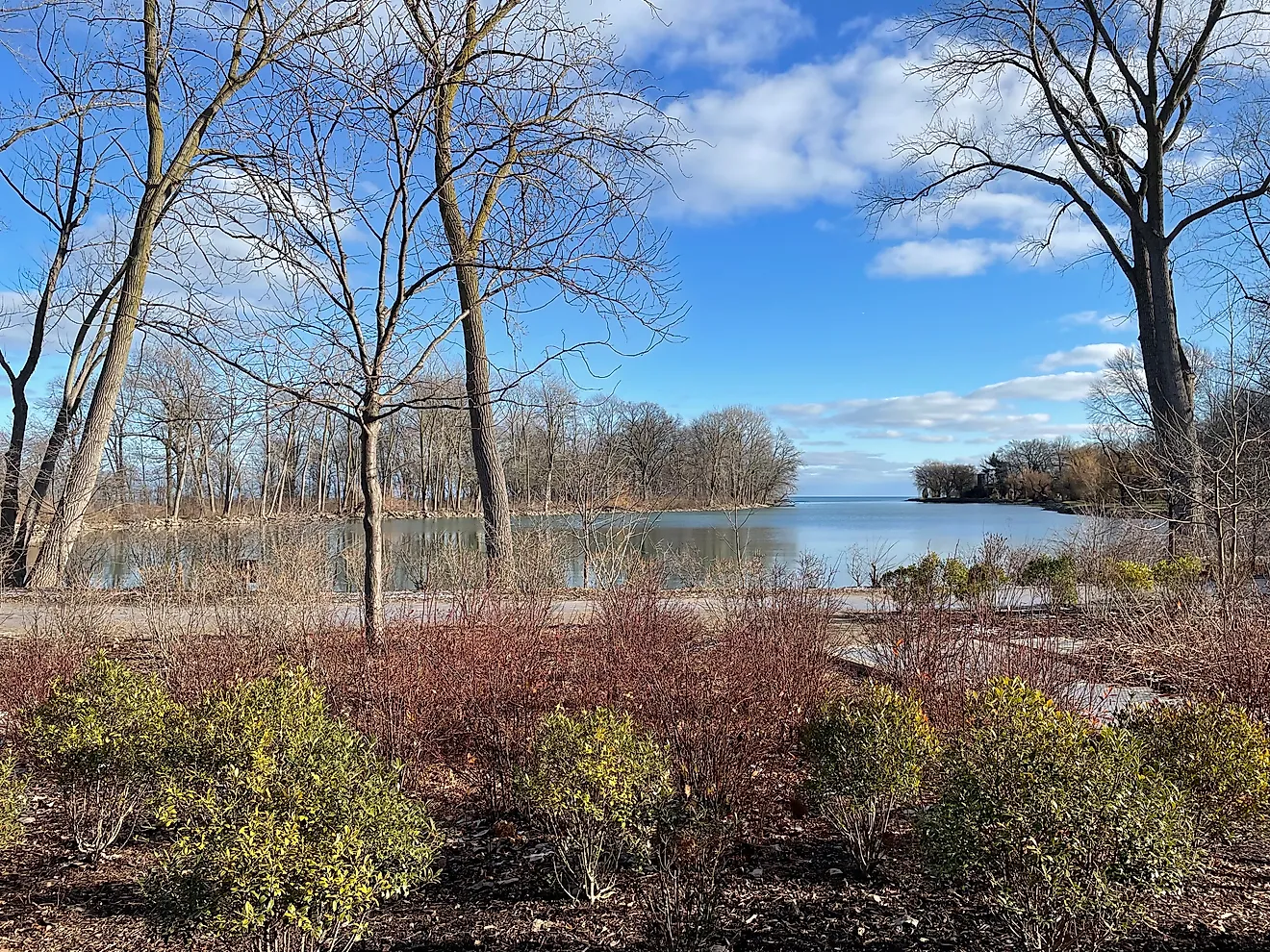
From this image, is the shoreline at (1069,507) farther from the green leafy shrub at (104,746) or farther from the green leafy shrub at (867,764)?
the green leafy shrub at (104,746)

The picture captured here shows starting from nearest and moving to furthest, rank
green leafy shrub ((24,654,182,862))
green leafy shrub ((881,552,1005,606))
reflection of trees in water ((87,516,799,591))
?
A: green leafy shrub ((24,654,182,862)) → reflection of trees in water ((87,516,799,591)) → green leafy shrub ((881,552,1005,606))

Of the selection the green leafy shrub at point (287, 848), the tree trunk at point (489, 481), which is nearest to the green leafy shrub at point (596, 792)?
the green leafy shrub at point (287, 848)

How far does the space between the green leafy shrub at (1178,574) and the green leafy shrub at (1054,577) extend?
918 millimetres

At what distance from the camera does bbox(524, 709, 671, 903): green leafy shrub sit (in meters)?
3.21

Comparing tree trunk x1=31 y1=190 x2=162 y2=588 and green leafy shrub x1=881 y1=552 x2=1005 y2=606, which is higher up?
tree trunk x1=31 y1=190 x2=162 y2=588

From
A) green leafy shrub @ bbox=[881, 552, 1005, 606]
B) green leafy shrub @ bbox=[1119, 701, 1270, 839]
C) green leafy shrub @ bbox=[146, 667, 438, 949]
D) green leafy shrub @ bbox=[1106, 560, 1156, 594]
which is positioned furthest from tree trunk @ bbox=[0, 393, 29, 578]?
green leafy shrub @ bbox=[1106, 560, 1156, 594]

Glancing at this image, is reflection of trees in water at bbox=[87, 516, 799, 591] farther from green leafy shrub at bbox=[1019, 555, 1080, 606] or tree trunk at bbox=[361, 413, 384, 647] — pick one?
green leafy shrub at bbox=[1019, 555, 1080, 606]

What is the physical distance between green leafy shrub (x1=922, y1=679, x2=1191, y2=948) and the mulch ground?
314 millimetres

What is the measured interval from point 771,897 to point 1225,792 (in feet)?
6.46

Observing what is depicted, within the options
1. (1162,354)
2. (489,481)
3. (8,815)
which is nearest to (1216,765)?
(8,815)

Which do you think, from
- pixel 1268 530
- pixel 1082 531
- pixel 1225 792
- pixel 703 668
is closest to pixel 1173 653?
pixel 1225 792

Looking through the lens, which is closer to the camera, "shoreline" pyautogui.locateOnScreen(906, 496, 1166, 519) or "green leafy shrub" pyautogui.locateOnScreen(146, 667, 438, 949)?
"green leafy shrub" pyautogui.locateOnScreen(146, 667, 438, 949)

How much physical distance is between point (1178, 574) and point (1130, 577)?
0.72 meters

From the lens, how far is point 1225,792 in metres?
3.29
